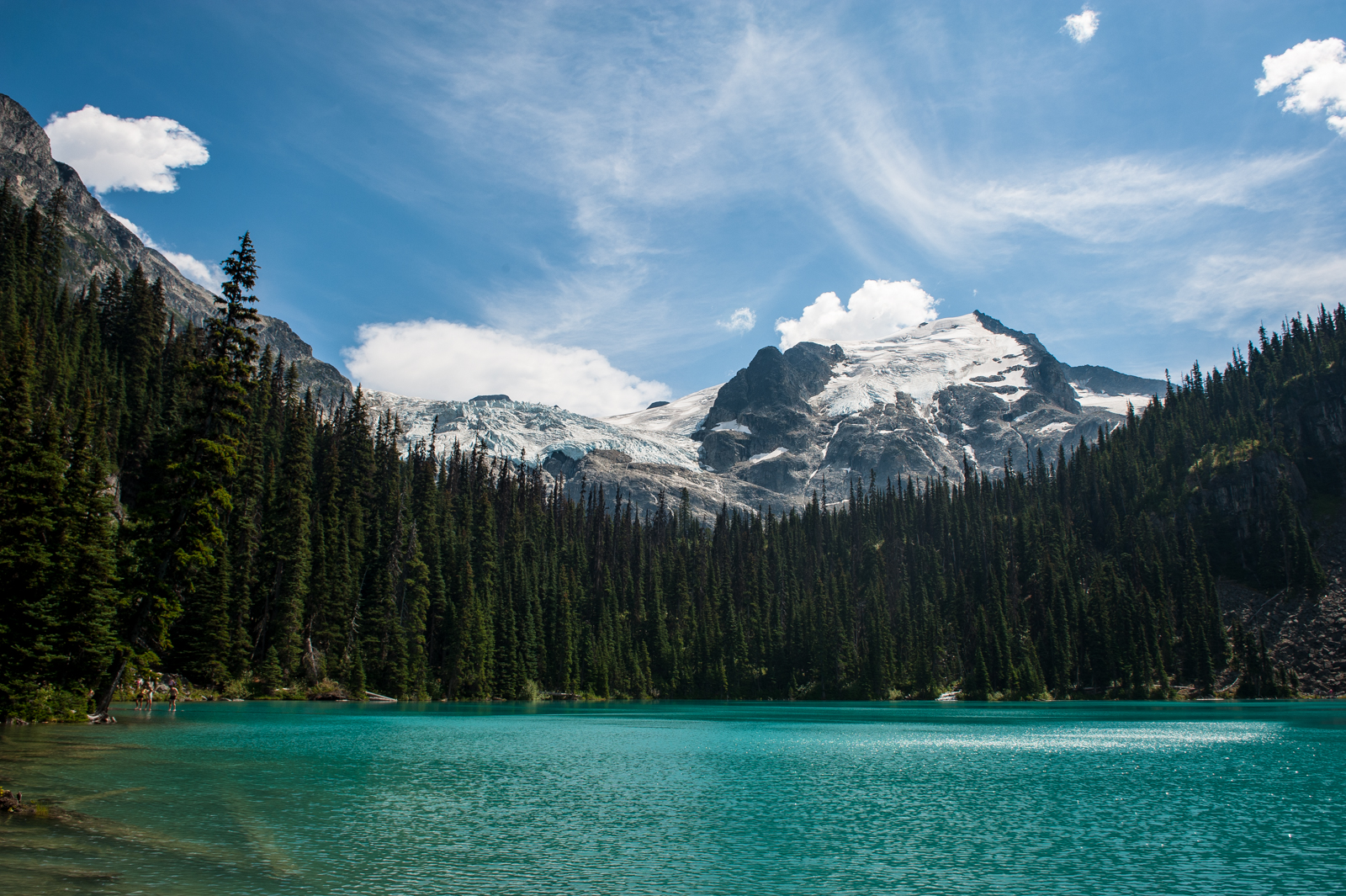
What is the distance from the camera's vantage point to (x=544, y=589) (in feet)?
424

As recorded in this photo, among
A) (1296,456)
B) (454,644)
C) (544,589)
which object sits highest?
Result: (1296,456)

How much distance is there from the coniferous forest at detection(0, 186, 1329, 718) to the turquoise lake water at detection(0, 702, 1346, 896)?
11.1 metres

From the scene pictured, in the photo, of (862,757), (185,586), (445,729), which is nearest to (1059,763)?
(862,757)

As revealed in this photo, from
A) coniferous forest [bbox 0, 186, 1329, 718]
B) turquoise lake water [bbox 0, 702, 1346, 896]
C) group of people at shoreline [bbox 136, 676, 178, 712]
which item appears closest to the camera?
turquoise lake water [bbox 0, 702, 1346, 896]

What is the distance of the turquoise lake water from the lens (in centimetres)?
1848

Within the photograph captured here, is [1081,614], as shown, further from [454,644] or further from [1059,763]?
[1059,763]

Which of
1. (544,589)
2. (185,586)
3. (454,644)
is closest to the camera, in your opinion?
(185,586)

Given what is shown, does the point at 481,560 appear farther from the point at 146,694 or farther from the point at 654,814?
the point at 654,814

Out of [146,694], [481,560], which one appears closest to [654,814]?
[146,694]

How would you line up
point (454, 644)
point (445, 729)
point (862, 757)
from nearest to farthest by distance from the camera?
1. point (862, 757)
2. point (445, 729)
3. point (454, 644)

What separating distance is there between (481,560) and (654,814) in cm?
10161

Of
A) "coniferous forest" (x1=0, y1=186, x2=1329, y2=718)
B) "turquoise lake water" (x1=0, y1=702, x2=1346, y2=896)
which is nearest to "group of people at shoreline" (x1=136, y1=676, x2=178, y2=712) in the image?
"coniferous forest" (x1=0, y1=186, x2=1329, y2=718)

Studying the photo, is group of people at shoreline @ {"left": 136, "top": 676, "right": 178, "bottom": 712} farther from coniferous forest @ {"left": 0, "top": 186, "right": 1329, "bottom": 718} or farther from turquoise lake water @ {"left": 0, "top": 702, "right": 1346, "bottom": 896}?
turquoise lake water @ {"left": 0, "top": 702, "right": 1346, "bottom": 896}

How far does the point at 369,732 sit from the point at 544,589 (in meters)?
76.7
